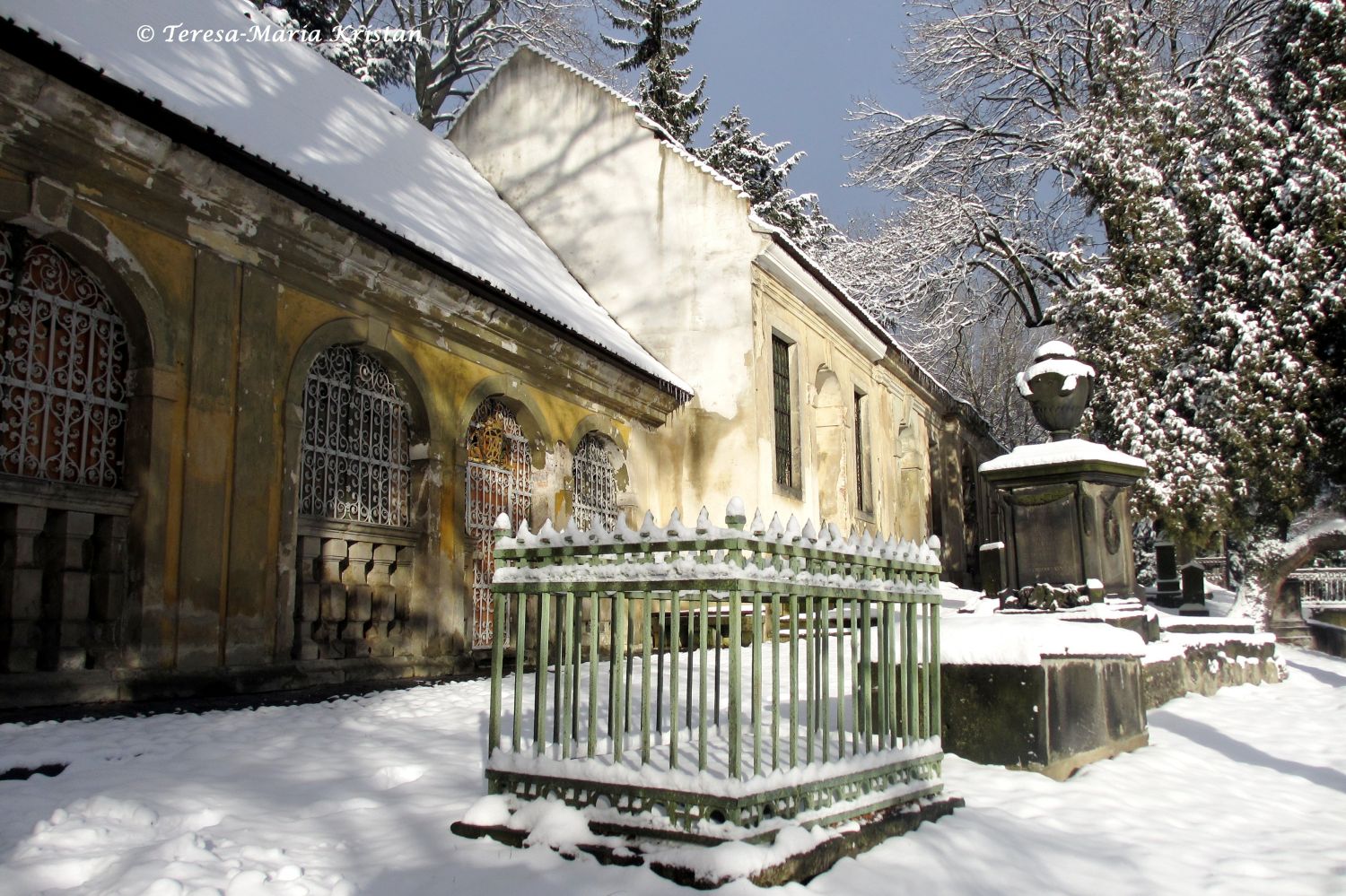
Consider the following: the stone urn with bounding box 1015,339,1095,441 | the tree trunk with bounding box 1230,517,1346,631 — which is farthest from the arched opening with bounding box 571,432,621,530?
the tree trunk with bounding box 1230,517,1346,631

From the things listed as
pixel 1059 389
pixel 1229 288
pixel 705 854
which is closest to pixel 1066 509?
pixel 1059 389

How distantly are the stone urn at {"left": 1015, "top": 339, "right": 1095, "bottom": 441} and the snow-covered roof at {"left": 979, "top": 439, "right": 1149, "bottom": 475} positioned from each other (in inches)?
12.5

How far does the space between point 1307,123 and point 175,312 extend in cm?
1883

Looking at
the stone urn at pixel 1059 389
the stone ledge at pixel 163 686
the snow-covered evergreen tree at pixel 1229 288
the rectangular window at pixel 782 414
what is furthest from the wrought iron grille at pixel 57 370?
the snow-covered evergreen tree at pixel 1229 288

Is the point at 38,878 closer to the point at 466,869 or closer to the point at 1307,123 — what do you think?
the point at 466,869

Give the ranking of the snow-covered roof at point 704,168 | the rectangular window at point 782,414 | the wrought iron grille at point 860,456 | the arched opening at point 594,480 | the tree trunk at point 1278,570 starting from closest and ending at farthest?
the arched opening at point 594,480, the snow-covered roof at point 704,168, the rectangular window at point 782,414, the tree trunk at point 1278,570, the wrought iron grille at point 860,456

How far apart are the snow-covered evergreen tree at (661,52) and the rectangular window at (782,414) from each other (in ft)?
43.2

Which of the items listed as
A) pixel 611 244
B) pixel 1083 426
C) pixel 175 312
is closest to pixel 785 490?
pixel 611 244

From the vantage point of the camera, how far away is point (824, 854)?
3.77 metres

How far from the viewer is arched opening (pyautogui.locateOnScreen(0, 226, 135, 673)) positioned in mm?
6273

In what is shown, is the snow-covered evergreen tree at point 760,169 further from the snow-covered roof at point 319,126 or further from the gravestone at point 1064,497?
the gravestone at point 1064,497

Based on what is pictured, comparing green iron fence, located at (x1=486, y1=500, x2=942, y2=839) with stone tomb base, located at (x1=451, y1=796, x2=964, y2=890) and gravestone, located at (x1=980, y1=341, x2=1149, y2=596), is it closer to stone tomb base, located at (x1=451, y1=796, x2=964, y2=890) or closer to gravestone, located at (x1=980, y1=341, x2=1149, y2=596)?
stone tomb base, located at (x1=451, y1=796, x2=964, y2=890)

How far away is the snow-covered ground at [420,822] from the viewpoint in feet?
11.4

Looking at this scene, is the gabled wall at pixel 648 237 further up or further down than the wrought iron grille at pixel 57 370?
further up
